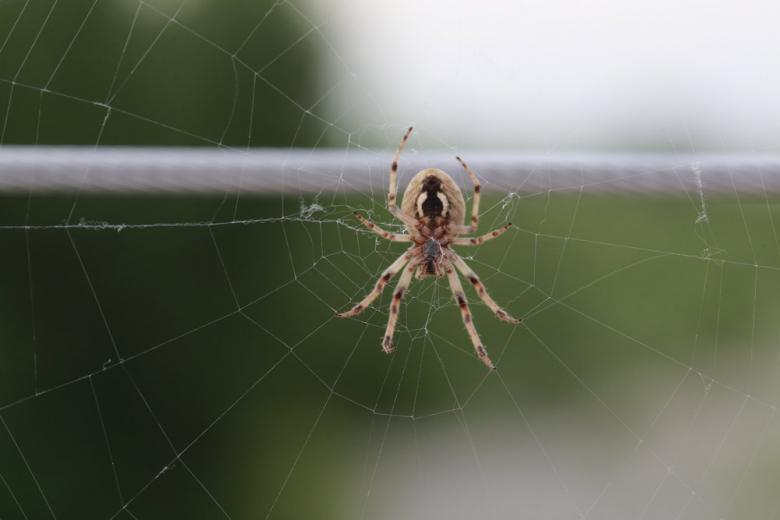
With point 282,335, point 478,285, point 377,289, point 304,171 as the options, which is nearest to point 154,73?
point 282,335

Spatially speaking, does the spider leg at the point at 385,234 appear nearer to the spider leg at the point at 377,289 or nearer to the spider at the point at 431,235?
the spider at the point at 431,235

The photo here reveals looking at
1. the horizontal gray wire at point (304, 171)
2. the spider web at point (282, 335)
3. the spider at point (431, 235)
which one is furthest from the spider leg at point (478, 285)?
the spider web at point (282, 335)

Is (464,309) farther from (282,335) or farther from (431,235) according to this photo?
(282,335)

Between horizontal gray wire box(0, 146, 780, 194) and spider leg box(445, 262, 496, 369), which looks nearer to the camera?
horizontal gray wire box(0, 146, 780, 194)

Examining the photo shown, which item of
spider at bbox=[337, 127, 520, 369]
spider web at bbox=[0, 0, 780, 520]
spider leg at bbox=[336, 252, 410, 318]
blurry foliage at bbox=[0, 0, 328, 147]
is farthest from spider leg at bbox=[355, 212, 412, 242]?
blurry foliage at bbox=[0, 0, 328, 147]

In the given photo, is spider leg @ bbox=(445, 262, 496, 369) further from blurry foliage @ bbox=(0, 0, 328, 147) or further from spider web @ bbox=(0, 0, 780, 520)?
blurry foliage @ bbox=(0, 0, 328, 147)

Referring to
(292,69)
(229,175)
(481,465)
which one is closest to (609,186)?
(229,175)
